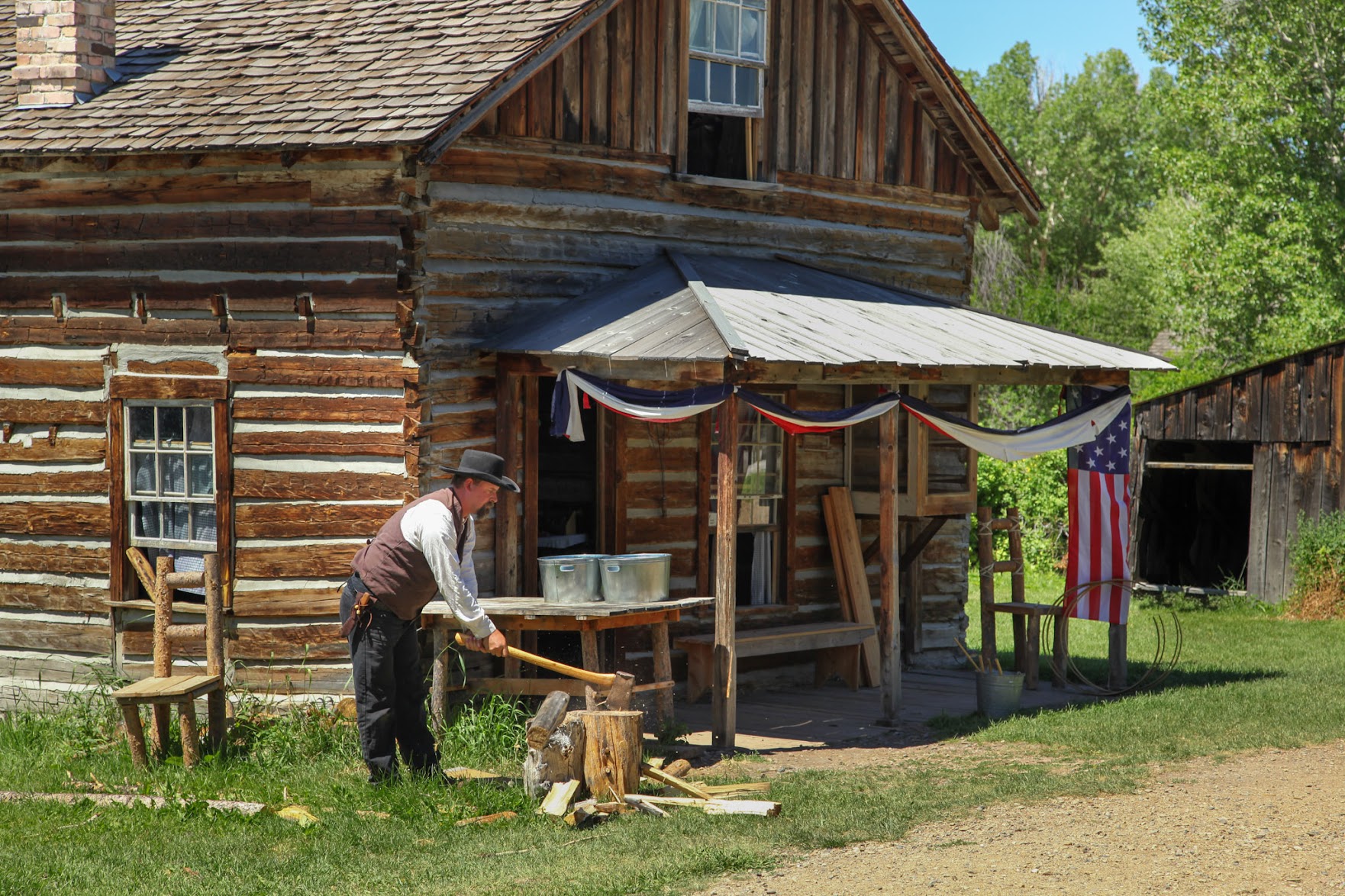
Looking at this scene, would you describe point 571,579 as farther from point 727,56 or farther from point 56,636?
point 727,56

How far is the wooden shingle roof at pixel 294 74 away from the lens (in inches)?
410

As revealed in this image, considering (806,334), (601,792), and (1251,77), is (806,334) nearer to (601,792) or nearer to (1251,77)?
(601,792)

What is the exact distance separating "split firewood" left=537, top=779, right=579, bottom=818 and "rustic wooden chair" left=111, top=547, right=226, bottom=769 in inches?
96.3

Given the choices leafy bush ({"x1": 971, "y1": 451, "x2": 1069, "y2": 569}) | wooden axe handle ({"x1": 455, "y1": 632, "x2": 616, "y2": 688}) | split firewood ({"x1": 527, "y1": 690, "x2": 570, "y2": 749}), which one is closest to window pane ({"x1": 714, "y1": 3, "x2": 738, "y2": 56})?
wooden axe handle ({"x1": 455, "y1": 632, "x2": 616, "y2": 688})

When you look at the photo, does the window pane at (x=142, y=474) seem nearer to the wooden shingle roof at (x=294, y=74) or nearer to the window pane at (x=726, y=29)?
the wooden shingle roof at (x=294, y=74)

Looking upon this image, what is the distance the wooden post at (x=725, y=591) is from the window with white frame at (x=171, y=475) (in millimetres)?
3698

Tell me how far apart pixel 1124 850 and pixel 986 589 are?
17.8 ft

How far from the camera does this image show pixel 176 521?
443 inches

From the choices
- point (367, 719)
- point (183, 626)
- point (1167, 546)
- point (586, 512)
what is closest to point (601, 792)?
point (367, 719)

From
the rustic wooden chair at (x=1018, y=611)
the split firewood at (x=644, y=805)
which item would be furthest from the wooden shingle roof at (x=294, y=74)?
the rustic wooden chair at (x=1018, y=611)

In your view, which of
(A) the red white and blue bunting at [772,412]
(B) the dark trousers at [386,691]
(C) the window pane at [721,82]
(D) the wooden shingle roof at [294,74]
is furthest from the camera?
(C) the window pane at [721,82]

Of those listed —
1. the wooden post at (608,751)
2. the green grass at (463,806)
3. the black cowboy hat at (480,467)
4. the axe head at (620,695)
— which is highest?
the black cowboy hat at (480,467)

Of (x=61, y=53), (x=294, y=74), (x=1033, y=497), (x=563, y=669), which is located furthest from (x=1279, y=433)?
(x=61, y=53)

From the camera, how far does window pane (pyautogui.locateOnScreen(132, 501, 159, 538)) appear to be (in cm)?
1133
